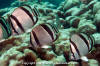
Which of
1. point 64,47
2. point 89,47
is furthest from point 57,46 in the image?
point 89,47

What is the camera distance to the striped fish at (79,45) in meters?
2.15

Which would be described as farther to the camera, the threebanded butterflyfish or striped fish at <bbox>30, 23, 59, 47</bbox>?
striped fish at <bbox>30, 23, 59, 47</bbox>

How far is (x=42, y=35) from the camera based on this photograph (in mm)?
2215

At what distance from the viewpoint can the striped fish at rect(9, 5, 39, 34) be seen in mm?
2090

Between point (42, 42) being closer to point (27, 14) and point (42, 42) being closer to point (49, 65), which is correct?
point (27, 14)

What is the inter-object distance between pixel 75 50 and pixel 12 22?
3.23 feet

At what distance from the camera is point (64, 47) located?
3363mm

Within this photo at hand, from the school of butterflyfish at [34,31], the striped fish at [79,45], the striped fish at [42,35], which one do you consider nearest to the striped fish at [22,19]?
the school of butterflyfish at [34,31]

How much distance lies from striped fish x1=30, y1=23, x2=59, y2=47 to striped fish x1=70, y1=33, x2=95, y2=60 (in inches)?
12.4

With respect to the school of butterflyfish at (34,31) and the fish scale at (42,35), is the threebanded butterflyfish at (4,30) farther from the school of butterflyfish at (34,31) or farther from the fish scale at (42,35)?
the fish scale at (42,35)

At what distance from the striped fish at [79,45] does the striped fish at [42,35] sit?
32cm

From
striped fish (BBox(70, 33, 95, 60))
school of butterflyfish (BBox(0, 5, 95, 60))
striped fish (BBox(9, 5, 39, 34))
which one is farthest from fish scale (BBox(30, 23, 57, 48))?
striped fish (BBox(70, 33, 95, 60))

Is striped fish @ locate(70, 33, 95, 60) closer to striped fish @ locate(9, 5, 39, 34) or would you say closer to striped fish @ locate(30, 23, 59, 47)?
striped fish @ locate(30, 23, 59, 47)

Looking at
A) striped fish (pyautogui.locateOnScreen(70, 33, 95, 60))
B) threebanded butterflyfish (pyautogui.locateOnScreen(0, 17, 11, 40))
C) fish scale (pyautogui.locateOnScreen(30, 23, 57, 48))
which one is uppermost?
threebanded butterflyfish (pyautogui.locateOnScreen(0, 17, 11, 40))
